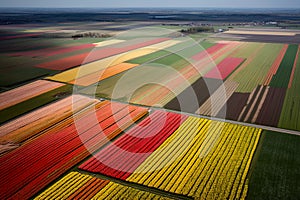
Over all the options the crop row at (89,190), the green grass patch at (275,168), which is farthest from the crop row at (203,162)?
the crop row at (89,190)

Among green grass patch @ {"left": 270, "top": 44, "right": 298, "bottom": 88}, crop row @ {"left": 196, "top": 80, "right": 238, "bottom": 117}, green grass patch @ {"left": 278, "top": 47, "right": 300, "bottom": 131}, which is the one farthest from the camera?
green grass patch @ {"left": 270, "top": 44, "right": 298, "bottom": 88}

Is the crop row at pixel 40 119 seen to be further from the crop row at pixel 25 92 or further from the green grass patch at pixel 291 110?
the green grass patch at pixel 291 110

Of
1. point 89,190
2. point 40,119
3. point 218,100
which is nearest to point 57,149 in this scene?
point 89,190

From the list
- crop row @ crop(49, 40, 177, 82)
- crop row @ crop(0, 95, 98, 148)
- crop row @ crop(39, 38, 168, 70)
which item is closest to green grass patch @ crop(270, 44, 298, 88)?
crop row @ crop(0, 95, 98, 148)

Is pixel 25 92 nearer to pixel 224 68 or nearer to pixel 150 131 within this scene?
pixel 150 131

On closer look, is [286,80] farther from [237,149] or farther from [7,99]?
[7,99]

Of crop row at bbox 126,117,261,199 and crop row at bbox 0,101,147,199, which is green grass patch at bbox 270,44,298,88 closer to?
crop row at bbox 126,117,261,199
